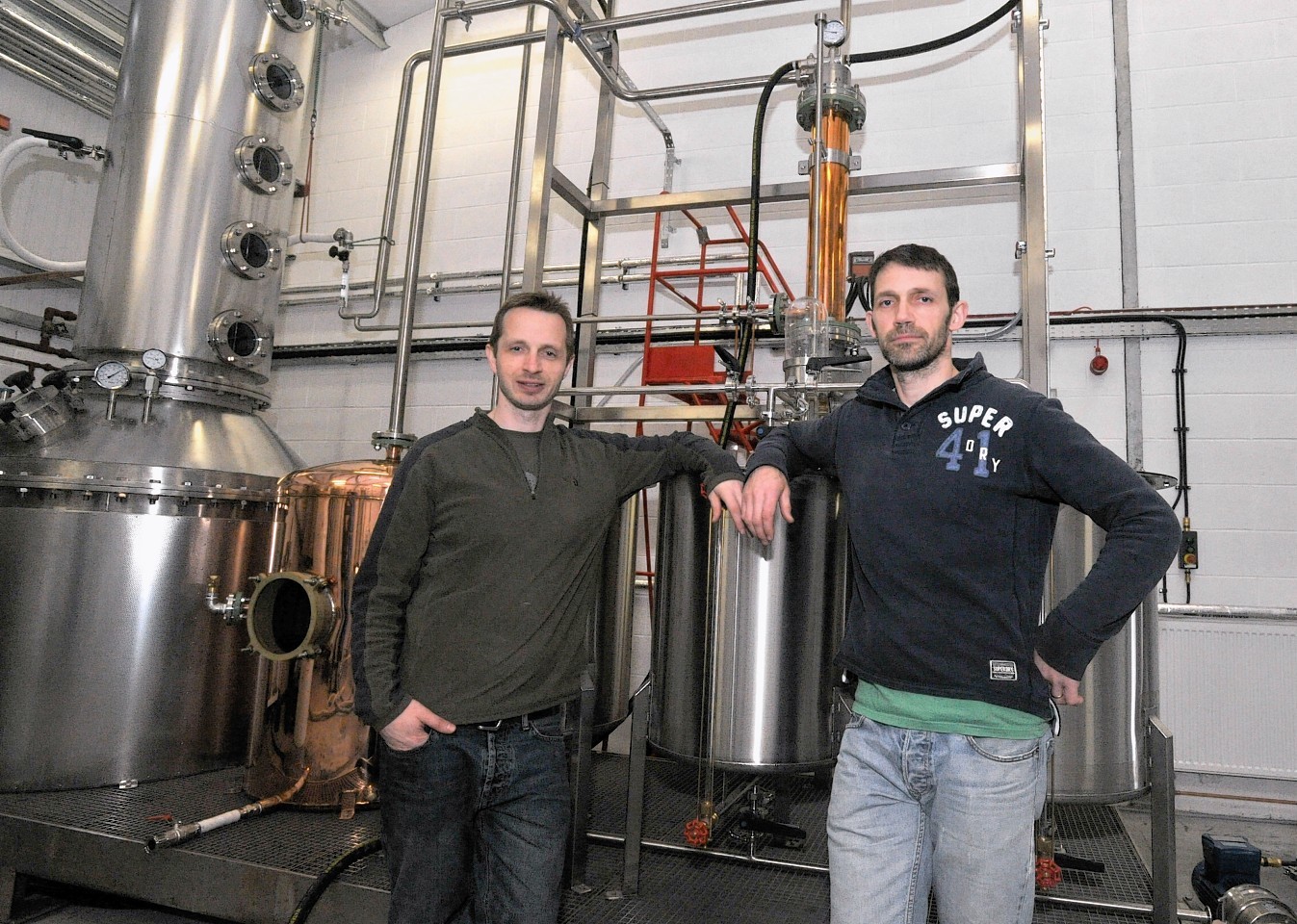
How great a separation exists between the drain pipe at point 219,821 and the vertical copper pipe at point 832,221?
6.48 feet

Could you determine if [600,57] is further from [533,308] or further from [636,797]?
[636,797]

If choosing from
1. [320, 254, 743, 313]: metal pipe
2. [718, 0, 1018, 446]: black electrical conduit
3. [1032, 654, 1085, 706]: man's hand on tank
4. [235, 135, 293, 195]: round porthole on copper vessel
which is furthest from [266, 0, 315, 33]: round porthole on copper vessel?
[1032, 654, 1085, 706]: man's hand on tank

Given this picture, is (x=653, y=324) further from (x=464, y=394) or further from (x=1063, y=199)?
(x=1063, y=199)

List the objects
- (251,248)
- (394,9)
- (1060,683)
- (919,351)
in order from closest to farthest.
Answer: (1060,683) < (919,351) < (251,248) < (394,9)

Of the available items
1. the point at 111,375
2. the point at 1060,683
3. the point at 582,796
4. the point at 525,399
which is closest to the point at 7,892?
the point at 111,375

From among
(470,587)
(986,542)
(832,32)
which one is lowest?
(470,587)

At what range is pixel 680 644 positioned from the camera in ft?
6.59

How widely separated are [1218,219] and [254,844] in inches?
150

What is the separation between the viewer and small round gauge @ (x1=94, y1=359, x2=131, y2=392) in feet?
8.35

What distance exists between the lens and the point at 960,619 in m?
1.19

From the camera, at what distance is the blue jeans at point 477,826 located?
1.36 metres

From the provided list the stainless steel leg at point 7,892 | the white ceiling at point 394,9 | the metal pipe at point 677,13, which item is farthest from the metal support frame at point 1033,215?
the white ceiling at point 394,9

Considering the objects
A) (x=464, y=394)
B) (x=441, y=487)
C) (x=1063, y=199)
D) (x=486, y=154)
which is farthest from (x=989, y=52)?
(x=441, y=487)

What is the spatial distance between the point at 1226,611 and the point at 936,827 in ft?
7.86
